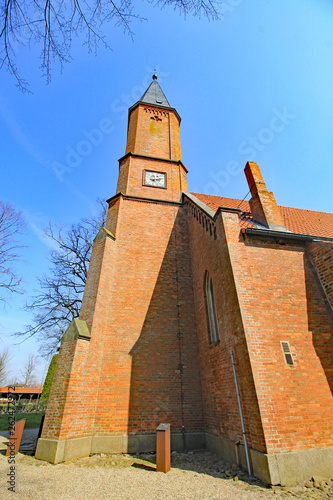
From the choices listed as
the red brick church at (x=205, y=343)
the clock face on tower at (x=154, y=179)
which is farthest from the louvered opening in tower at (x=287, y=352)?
the clock face on tower at (x=154, y=179)

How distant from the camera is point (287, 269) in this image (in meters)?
7.14

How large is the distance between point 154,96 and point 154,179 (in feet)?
29.4

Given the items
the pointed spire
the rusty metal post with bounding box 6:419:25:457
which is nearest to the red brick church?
the rusty metal post with bounding box 6:419:25:457

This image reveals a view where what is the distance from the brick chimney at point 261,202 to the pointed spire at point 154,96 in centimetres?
853

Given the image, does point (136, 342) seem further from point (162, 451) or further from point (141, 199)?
point (141, 199)

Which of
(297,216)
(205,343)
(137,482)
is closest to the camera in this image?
(137,482)

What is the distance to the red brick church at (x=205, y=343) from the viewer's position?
17.0 feet

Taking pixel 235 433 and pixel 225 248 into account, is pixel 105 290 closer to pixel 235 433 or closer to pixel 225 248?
pixel 225 248

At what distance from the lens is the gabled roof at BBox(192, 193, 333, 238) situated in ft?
32.9

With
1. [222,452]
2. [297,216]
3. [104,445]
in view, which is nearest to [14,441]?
[104,445]

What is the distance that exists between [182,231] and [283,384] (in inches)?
286

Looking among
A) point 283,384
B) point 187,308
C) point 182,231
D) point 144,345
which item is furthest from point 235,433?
point 182,231

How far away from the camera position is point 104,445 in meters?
6.69

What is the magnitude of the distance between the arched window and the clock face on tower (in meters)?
6.01
